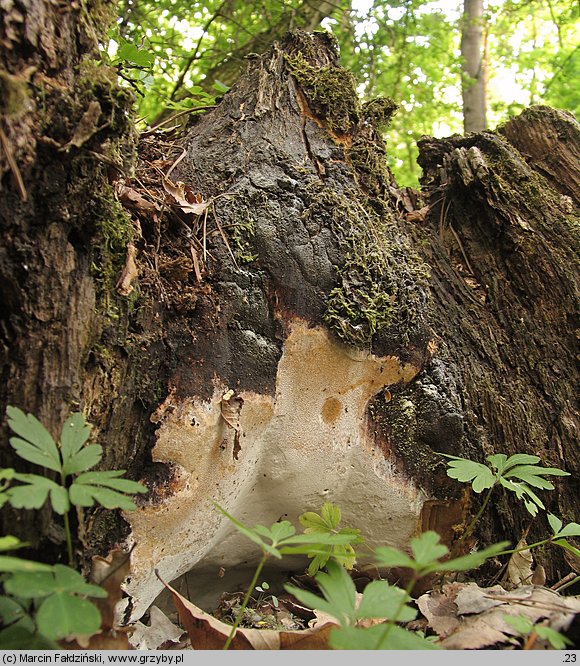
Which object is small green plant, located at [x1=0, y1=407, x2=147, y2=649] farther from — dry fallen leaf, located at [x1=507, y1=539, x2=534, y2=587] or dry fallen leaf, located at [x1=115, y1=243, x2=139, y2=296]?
dry fallen leaf, located at [x1=507, y1=539, x2=534, y2=587]

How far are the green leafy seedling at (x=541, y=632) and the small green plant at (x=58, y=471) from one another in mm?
958

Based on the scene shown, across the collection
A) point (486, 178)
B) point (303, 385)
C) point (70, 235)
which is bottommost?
point (303, 385)

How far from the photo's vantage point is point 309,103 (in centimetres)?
245

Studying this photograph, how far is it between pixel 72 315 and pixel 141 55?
1384mm

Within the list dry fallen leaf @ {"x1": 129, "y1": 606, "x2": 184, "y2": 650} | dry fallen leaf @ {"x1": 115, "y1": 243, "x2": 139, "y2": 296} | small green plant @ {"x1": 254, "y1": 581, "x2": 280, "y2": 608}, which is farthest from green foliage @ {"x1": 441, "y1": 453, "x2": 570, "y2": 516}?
dry fallen leaf @ {"x1": 115, "y1": 243, "x2": 139, "y2": 296}

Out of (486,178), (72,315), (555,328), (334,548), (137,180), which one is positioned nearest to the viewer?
(72,315)

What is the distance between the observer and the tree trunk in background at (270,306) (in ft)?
4.67

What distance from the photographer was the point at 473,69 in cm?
740

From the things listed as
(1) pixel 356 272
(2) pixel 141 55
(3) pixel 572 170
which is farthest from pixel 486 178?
(2) pixel 141 55

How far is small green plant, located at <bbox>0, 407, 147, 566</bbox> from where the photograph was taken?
1.18 meters

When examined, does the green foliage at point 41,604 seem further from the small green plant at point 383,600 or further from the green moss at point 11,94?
the green moss at point 11,94

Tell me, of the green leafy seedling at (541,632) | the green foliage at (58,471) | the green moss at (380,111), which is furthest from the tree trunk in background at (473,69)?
the green foliage at (58,471)

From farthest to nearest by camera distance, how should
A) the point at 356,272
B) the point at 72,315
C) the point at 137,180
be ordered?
the point at 356,272
the point at 137,180
the point at 72,315

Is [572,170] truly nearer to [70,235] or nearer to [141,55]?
[141,55]
